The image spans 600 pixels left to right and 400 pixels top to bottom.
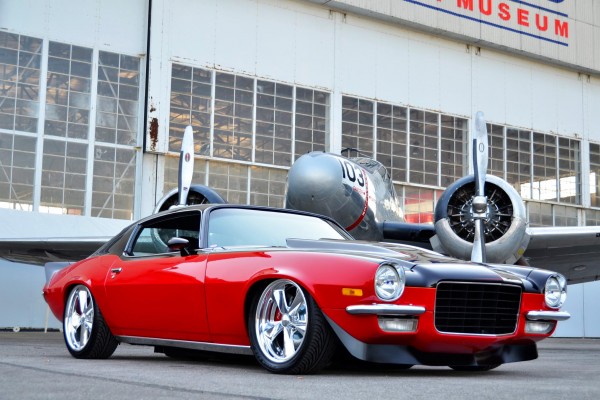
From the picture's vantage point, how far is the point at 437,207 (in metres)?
13.4

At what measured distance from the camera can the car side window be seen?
627 cm

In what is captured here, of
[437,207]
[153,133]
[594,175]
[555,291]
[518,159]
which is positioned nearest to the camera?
[555,291]

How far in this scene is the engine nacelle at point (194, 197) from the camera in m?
14.3

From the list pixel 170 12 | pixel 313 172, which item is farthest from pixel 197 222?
pixel 170 12

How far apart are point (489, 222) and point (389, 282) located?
8.65m

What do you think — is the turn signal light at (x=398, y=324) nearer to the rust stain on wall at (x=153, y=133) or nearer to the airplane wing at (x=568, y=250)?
the airplane wing at (x=568, y=250)

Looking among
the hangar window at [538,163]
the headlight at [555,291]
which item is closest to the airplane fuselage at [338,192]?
the headlight at [555,291]

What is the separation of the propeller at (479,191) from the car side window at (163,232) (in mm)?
6103

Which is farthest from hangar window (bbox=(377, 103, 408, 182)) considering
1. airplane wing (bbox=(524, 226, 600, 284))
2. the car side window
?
the car side window

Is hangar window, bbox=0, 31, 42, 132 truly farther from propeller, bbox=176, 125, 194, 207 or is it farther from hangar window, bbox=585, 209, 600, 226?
hangar window, bbox=585, 209, 600, 226

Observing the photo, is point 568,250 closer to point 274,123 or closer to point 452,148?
point 274,123

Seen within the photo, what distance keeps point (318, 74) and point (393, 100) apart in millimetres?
2917

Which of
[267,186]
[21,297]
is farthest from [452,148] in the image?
[21,297]

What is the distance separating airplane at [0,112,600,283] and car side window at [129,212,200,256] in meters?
6.26
